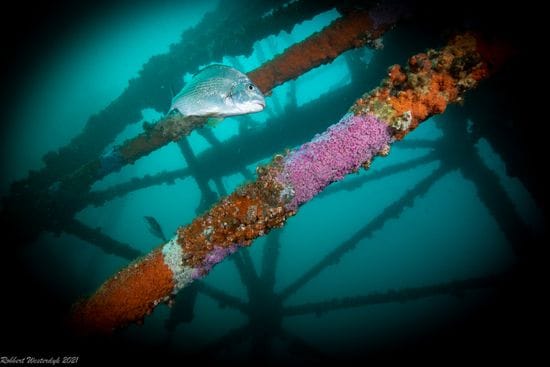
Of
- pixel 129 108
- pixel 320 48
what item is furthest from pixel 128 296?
pixel 129 108

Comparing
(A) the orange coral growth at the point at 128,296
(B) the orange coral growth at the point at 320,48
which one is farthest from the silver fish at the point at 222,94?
(B) the orange coral growth at the point at 320,48

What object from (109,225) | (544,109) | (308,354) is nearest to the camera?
(544,109)

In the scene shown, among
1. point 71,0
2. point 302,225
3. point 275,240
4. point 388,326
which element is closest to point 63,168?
point 71,0

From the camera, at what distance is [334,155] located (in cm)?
186

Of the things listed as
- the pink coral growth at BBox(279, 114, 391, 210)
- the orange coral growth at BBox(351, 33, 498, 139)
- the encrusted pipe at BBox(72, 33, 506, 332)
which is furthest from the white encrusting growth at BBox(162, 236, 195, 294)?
the orange coral growth at BBox(351, 33, 498, 139)

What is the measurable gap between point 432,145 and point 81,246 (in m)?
33.6

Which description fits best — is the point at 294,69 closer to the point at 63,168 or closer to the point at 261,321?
the point at 63,168

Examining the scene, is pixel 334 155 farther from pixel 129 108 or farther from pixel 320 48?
pixel 129 108

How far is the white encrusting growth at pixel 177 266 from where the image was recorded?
200 centimetres

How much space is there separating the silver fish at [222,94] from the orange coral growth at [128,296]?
1.03 metres

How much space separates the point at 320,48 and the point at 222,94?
5.17ft

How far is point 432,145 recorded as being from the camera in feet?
33.0

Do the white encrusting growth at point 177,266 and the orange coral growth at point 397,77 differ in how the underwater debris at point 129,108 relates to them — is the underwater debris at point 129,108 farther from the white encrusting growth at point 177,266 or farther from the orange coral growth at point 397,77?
the orange coral growth at point 397,77

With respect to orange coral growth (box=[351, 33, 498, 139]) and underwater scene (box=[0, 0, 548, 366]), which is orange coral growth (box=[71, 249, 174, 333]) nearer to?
underwater scene (box=[0, 0, 548, 366])
